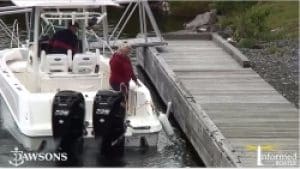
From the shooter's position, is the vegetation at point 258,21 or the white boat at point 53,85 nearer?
the white boat at point 53,85

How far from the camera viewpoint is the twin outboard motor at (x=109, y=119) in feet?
38.7

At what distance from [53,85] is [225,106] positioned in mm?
3262

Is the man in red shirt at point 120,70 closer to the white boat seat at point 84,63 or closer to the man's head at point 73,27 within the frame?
the white boat seat at point 84,63

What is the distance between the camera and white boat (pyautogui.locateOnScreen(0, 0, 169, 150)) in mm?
12328

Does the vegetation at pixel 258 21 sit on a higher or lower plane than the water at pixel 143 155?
higher

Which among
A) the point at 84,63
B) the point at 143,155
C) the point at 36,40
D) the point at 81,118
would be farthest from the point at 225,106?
the point at 36,40

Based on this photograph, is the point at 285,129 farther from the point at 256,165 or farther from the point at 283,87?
the point at 283,87

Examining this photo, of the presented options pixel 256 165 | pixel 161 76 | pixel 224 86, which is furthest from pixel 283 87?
pixel 256 165

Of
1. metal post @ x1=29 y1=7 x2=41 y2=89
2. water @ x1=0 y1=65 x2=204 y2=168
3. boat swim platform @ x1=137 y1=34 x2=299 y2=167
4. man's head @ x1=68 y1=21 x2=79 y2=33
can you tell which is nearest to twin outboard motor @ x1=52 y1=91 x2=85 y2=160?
water @ x1=0 y1=65 x2=204 y2=168

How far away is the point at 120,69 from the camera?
1353cm

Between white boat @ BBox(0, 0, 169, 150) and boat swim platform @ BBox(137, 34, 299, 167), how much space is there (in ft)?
3.46

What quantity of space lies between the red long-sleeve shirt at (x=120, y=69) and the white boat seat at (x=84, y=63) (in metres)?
0.59

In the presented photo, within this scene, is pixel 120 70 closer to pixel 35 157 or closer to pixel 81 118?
pixel 81 118

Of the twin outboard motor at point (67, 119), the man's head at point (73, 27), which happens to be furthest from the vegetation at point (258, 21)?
the twin outboard motor at point (67, 119)
